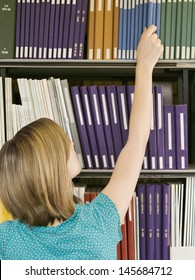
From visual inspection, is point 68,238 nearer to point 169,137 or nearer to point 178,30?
point 169,137

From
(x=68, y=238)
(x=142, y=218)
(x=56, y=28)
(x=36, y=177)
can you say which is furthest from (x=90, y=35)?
(x=68, y=238)

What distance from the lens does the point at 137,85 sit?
1626 mm

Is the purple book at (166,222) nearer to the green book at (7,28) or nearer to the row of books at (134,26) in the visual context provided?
the row of books at (134,26)

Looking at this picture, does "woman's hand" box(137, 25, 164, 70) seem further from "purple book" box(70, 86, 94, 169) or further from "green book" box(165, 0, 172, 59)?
"purple book" box(70, 86, 94, 169)

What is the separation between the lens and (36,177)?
1294mm

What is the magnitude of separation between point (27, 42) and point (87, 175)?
61cm

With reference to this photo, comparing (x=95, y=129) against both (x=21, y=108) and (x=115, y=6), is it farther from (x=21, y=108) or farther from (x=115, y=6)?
(x=115, y=6)

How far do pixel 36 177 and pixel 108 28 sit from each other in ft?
3.19

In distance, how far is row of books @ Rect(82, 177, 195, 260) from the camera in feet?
6.77

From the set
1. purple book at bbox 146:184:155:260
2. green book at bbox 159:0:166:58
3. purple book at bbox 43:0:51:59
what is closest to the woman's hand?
green book at bbox 159:0:166:58

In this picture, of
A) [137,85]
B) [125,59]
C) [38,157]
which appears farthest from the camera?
[125,59]

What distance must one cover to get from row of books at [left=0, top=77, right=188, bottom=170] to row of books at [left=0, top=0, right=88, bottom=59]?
0.13 metres

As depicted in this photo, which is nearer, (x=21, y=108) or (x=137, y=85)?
(x=137, y=85)
